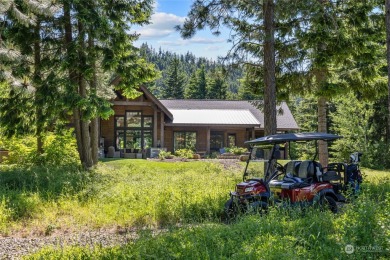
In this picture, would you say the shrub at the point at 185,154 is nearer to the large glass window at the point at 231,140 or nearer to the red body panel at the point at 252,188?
the large glass window at the point at 231,140

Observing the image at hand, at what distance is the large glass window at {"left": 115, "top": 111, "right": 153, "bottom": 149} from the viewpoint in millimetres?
27828

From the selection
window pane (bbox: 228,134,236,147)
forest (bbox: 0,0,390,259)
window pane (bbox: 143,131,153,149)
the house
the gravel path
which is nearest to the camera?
forest (bbox: 0,0,390,259)

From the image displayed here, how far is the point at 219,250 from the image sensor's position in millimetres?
4930

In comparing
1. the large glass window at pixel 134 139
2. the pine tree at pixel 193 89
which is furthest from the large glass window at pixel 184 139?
the pine tree at pixel 193 89

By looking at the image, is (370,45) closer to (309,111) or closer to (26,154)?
(26,154)

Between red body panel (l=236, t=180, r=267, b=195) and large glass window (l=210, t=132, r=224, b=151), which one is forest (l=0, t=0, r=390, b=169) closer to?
red body panel (l=236, t=180, r=267, b=195)

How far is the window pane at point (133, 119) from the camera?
2797cm

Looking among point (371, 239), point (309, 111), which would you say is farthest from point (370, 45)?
point (309, 111)

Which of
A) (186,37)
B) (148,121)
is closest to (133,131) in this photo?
(148,121)

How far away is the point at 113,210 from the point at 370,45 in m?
9.78

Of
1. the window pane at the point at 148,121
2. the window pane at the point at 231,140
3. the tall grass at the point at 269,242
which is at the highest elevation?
the window pane at the point at 148,121

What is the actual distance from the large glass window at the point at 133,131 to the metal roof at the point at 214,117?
7.08 feet

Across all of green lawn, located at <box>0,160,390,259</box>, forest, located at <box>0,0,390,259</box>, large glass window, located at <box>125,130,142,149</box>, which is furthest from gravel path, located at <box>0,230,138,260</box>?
large glass window, located at <box>125,130,142,149</box>

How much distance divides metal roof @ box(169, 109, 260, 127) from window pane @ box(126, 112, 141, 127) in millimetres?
2688
